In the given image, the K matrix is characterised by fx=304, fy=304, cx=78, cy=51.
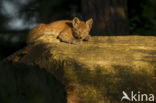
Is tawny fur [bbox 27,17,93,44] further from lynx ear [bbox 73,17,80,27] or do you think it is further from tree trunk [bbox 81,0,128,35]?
tree trunk [bbox 81,0,128,35]

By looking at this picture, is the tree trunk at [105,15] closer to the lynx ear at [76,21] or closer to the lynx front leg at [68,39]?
the lynx ear at [76,21]

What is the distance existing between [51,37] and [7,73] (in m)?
1.27

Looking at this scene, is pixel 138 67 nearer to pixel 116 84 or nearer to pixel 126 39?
pixel 116 84

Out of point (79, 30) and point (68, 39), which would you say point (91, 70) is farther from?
point (79, 30)

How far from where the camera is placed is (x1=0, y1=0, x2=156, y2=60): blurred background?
7652 millimetres

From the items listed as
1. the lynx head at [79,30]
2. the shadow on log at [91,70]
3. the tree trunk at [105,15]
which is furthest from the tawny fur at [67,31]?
the tree trunk at [105,15]

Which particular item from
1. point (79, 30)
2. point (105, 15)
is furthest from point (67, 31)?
point (105, 15)

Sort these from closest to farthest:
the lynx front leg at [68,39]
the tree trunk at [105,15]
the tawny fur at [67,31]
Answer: the lynx front leg at [68,39] < the tawny fur at [67,31] < the tree trunk at [105,15]

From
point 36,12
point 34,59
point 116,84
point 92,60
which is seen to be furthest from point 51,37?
point 36,12

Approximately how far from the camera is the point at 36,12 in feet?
32.5

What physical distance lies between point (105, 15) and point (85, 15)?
0.52 m

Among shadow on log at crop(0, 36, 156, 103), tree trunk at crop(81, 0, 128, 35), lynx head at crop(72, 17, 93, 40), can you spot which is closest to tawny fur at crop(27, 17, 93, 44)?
lynx head at crop(72, 17, 93, 40)

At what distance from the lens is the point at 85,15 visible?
7773 millimetres

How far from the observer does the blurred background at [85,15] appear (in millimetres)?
7652
